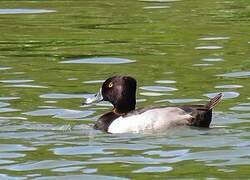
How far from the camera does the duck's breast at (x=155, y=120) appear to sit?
44.5 feet

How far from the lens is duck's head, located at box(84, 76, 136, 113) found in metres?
14.3

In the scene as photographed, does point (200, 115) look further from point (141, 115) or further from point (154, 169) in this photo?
point (154, 169)

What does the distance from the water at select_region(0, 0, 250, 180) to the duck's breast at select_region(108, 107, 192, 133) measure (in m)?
0.12

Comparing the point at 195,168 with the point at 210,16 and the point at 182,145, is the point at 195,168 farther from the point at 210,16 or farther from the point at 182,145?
the point at 210,16

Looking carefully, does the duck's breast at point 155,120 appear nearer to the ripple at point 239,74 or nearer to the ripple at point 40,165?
the ripple at point 40,165

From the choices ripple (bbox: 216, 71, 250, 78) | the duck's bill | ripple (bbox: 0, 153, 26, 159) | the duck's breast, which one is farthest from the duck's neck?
ripple (bbox: 216, 71, 250, 78)

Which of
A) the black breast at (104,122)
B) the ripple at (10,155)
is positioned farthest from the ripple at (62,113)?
the ripple at (10,155)

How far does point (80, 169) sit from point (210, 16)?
11.2 meters

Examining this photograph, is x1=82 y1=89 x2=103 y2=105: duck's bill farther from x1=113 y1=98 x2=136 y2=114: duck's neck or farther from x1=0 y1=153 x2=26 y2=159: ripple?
x1=0 y1=153 x2=26 y2=159: ripple

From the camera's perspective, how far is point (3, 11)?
78.5 ft

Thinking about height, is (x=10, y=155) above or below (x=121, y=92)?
below

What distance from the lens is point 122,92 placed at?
47.1 feet

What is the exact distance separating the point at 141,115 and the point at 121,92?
2.16 feet

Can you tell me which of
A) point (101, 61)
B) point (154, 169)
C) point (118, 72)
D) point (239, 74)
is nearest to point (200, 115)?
point (154, 169)
